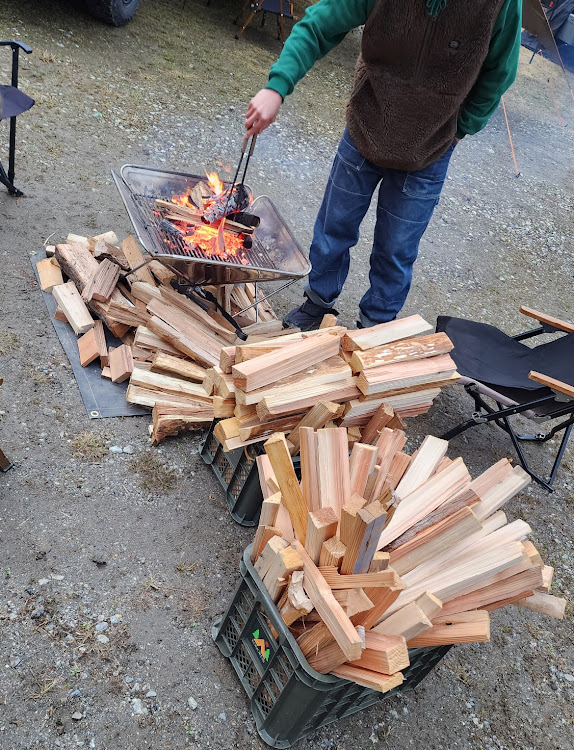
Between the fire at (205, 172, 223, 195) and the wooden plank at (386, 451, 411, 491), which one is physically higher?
the fire at (205, 172, 223, 195)

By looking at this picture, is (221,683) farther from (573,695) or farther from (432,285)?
(432,285)

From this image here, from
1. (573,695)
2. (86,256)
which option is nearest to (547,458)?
(573,695)

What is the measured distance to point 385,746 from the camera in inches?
88.5

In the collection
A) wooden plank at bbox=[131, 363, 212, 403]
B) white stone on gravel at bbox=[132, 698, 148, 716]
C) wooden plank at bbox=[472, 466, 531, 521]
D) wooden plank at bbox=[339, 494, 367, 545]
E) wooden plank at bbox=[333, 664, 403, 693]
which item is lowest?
white stone on gravel at bbox=[132, 698, 148, 716]

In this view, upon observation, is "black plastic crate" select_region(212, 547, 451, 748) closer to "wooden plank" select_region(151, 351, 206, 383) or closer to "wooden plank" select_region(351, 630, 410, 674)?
"wooden plank" select_region(351, 630, 410, 674)

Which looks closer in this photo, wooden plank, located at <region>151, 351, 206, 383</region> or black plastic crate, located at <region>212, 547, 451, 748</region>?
black plastic crate, located at <region>212, 547, 451, 748</region>

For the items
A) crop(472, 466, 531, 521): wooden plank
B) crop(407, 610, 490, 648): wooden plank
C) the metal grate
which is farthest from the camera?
the metal grate

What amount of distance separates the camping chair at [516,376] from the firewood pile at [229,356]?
753 mm

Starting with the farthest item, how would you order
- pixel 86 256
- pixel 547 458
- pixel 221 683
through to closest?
pixel 547 458 < pixel 86 256 < pixel 221 683

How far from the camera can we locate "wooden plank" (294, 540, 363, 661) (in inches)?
65.2

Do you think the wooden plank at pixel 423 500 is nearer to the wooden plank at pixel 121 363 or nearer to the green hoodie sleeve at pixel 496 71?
the wooden plank at pixel 121 363

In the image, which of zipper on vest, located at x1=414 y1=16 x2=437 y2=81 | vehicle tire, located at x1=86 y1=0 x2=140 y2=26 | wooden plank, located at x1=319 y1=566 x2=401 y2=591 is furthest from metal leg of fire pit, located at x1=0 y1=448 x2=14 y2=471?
vehicle tire, located at x1=86 y1=0 x2=140 y2=26

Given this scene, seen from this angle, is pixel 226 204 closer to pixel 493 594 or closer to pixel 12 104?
pixel 12 104

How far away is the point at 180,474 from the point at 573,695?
2.04 metres
